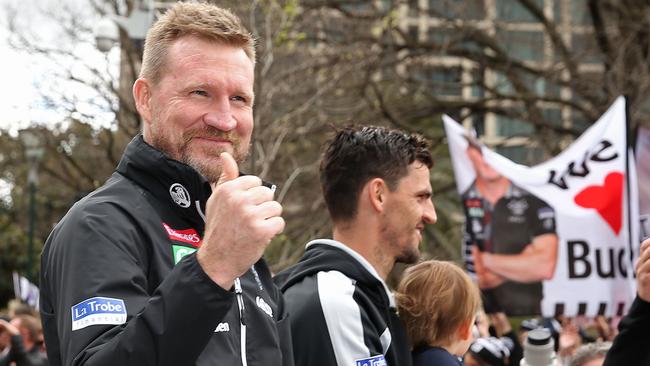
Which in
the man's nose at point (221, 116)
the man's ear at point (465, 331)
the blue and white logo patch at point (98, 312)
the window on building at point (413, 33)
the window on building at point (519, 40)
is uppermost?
the man's nose at point (221, 116)

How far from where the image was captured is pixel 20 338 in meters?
8.56

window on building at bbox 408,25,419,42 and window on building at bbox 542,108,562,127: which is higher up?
window on building at bbox 408,25,419,42

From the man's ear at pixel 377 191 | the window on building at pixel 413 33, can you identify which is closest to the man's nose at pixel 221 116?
the man's ear at pixel 377 191

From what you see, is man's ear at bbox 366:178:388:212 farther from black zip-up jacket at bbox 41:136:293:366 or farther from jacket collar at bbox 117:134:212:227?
jacket collar at bbox 117:134:212:227

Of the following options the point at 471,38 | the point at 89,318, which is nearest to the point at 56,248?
the point at 89,318

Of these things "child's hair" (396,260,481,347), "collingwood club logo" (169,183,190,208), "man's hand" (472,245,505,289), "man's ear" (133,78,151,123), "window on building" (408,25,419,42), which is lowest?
"man's hand" (472,245,505,289)

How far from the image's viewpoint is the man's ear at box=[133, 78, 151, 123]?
105 inches

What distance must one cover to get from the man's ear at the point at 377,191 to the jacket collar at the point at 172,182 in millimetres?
1636

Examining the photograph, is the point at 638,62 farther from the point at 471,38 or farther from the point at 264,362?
the point at 264,362

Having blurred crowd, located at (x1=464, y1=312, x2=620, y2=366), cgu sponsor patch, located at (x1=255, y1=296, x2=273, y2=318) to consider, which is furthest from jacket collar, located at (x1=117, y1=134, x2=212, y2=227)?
blurred crowd, located at (x1=464, y1=312, x2=620, y2=366)

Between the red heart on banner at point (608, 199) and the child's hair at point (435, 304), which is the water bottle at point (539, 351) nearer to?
the child's hair at point (435, 304)

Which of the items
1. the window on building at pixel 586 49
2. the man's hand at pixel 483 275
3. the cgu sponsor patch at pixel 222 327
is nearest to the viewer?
the cgu sponsor patch at pixel 222 327

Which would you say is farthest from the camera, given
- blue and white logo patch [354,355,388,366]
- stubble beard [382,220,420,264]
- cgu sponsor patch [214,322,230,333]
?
stubble beard [382,220,420,264]

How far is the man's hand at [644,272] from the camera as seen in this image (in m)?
3.73
